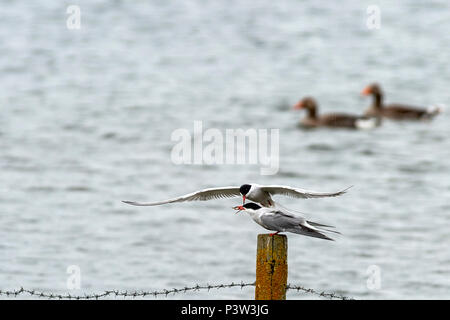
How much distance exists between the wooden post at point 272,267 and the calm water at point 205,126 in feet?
18.2

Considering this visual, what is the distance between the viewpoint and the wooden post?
23.1 feet

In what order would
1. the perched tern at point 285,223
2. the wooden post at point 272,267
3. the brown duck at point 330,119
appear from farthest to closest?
the brown duck at point 330,119 → the perched tern at point 285,223 → the wooden post at point 272,267

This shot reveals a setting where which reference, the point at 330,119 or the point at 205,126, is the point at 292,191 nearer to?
the point at 205,126

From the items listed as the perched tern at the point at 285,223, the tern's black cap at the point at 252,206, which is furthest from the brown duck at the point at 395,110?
the perched tern at the point at 285,223

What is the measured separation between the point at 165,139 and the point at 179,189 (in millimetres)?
4520

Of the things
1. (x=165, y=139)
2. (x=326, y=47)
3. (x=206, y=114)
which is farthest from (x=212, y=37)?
(x=165, y=139)

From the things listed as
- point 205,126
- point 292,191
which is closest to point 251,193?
point 292,191

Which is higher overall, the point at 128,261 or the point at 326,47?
the point at 326,47

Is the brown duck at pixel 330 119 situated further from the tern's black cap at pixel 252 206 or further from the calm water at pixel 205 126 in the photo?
the tern's black cap at pixel 252 206

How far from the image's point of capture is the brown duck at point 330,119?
2506cm

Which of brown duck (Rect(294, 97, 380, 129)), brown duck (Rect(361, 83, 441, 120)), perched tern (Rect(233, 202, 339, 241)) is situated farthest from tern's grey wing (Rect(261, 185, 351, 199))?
brown duck (Rect(361, 83, 441, 120))

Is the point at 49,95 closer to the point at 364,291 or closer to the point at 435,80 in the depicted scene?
the point at 435,80

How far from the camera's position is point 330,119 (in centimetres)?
2512

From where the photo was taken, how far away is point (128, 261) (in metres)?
15.0
